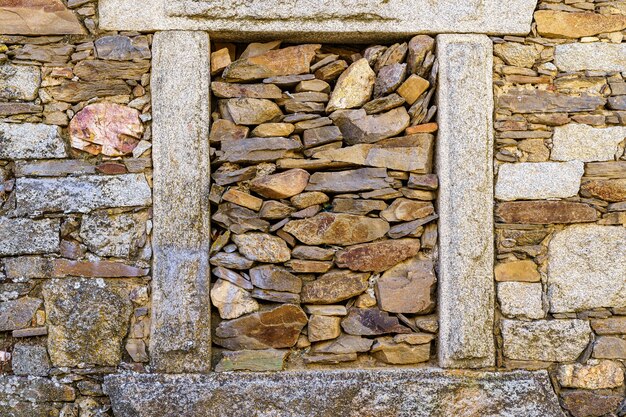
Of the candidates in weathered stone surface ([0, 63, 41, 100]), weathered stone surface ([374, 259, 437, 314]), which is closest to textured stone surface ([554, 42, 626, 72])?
weathered stone surface ([374, 259, 437, 314])

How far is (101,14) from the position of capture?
9.57 feet

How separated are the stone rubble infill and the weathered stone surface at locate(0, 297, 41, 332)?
855 millimetres

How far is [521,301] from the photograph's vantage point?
2.93 metres

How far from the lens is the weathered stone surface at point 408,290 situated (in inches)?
116

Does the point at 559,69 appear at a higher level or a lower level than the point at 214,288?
higher

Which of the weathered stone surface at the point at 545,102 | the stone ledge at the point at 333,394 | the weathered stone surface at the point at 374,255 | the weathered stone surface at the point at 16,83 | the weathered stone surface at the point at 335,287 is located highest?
the weathered stone surface at the point at 16,83

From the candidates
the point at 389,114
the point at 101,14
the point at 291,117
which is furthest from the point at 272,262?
the point at 101,14

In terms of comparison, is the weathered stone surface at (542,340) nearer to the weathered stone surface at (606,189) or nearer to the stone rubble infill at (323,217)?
the stone rubble infill at (323,217)

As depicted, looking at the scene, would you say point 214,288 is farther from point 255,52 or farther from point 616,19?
point 616,19

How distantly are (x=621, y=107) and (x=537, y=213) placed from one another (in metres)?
0.68

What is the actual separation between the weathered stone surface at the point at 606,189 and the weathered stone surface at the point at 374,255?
90 centimetres

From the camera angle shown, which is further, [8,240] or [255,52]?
[255,52]

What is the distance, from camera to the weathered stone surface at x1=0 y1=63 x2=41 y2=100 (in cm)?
291

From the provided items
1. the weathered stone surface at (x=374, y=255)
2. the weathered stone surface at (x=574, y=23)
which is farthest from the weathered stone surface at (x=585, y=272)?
the weathered stone surface at (x=574, y=23)
